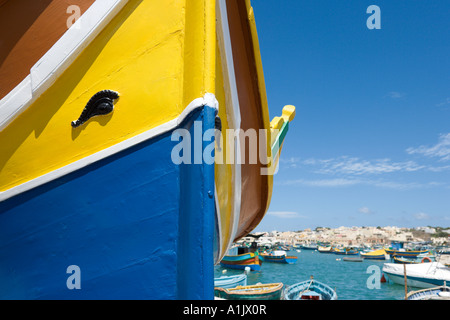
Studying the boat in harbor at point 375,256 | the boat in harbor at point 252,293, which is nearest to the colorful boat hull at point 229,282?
the boat in harbor at point 252,293

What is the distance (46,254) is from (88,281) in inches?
16.1

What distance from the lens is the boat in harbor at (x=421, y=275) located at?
21.3 metres

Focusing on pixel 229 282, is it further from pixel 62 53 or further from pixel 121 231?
pixel 62 53

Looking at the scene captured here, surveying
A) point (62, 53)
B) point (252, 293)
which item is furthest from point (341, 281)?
point (62, 53)

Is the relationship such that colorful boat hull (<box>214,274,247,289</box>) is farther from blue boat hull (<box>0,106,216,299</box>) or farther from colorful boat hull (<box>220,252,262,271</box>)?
blue boat hull (<box>0,106,216,299</box>)

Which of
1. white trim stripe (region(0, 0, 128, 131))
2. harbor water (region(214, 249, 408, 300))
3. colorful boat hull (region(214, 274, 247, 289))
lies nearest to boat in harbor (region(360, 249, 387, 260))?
harbor water (region(214, 249, 408, 300))

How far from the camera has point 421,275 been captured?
22.1 meters

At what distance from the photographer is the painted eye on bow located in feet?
7.08

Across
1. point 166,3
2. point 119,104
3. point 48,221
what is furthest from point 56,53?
point 48,221

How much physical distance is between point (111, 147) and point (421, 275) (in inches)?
1047

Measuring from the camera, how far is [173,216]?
1864mm

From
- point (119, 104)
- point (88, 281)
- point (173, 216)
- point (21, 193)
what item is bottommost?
point (88, 281)
